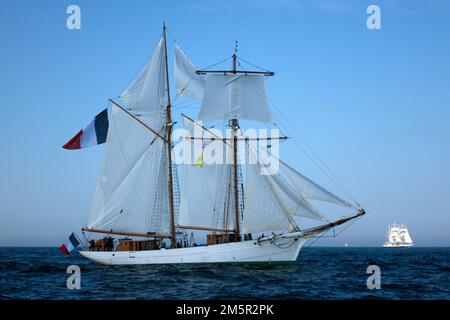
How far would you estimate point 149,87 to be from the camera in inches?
2274

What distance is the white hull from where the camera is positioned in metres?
52.1

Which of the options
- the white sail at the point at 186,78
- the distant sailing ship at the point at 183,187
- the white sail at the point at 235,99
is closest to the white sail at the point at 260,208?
the distant sailing ship at the point at 183,187

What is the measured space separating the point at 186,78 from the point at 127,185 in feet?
44.0

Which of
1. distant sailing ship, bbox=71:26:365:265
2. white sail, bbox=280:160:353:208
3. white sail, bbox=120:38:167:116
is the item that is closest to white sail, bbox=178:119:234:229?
distant sailing ship, bbox=71:26:365:265

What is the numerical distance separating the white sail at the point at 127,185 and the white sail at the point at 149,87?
1.94 m

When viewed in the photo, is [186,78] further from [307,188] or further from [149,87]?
[307,188]

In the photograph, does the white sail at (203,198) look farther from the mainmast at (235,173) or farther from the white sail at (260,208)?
the white sail at (260,208)

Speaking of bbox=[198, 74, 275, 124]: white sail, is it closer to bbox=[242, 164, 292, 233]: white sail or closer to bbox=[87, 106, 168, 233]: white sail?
bbox=[87, 106, 168, 233]: white sail

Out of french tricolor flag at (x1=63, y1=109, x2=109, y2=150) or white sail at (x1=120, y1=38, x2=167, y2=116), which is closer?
french tricolor flag at (x1=63, y1=109, x2=109, y2=150)

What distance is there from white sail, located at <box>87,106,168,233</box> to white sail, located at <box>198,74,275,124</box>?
24.8 ft

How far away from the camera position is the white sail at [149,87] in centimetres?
5709
